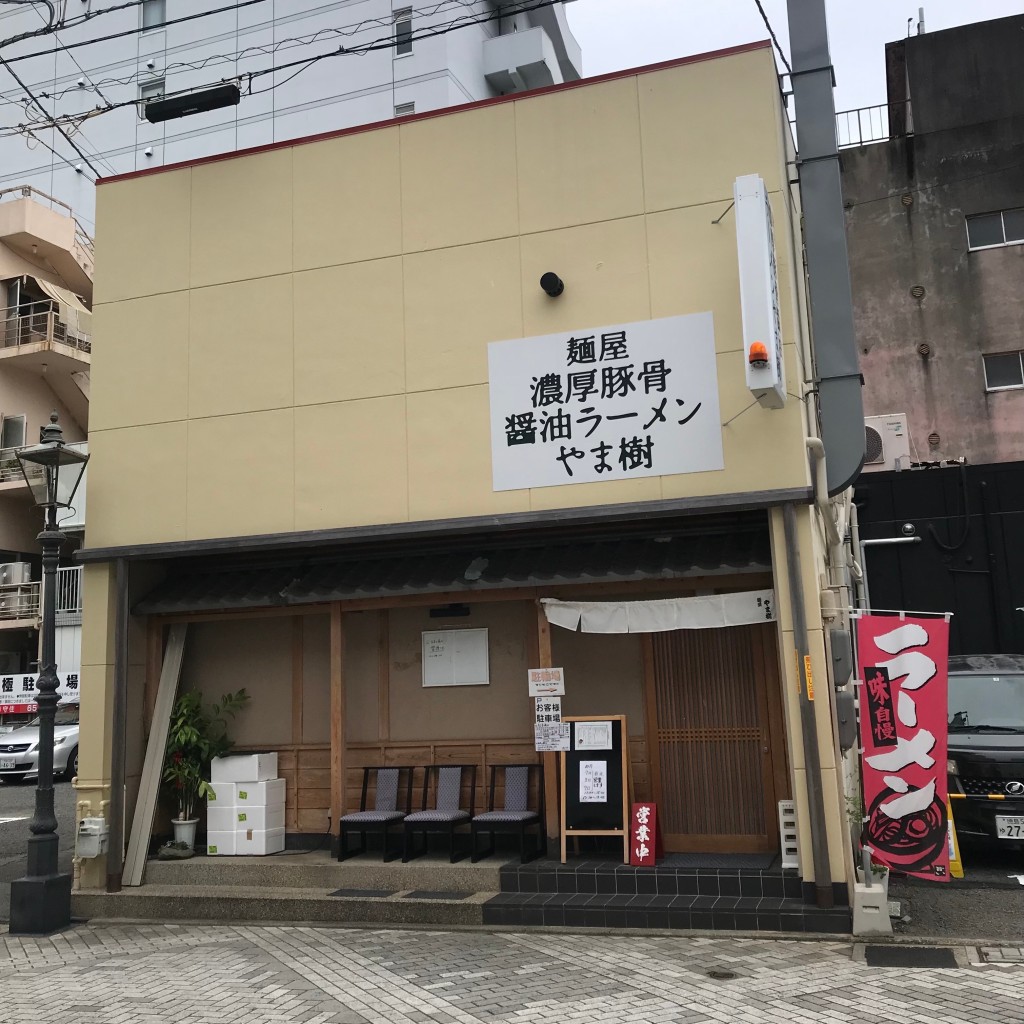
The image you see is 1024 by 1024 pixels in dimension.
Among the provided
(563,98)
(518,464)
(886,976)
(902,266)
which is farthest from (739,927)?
(902,266)

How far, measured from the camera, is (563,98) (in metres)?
10.3

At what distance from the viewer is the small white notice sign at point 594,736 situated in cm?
991

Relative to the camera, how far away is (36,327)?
2895 centimetres

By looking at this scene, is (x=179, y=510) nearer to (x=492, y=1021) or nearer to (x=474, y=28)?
(x=492, y=1021)

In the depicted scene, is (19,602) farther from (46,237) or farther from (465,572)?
(465,572)

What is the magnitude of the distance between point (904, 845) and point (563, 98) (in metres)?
7.67

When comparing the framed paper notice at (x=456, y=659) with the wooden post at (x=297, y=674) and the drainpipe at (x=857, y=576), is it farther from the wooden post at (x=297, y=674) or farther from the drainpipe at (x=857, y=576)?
the drainpipe at (x=857, y=576)

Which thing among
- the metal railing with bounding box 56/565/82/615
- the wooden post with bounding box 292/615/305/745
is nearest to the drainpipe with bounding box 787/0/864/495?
the wooden post with bounding box 292/615/305/745

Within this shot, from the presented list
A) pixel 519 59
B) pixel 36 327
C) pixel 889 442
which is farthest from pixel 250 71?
pixel 889 442

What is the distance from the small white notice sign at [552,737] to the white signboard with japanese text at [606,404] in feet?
7.69

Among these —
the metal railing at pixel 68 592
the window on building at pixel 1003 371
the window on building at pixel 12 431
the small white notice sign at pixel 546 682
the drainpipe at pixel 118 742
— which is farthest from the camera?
the window on building at pixel 12 431

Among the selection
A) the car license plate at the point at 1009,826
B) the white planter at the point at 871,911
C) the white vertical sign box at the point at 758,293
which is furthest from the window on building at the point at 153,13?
the white planter at the point at 871,911

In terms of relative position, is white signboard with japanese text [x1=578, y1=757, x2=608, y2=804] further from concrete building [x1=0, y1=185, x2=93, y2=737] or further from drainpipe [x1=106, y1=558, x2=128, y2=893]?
concrete building [x1=0, y1=185, x2=93, y2=737]

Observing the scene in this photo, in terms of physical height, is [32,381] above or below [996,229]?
below
